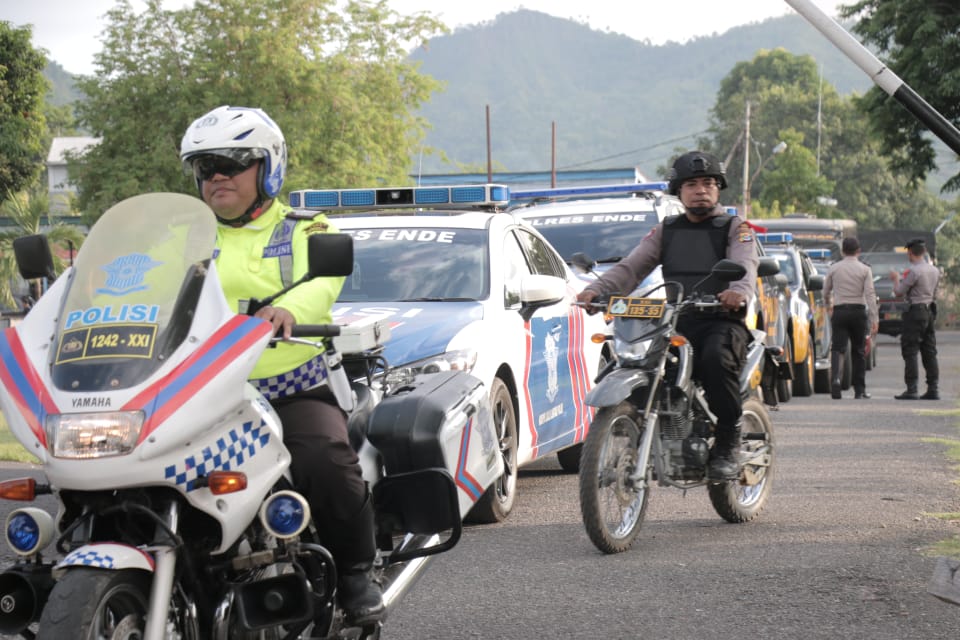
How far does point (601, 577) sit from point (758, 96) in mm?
100314

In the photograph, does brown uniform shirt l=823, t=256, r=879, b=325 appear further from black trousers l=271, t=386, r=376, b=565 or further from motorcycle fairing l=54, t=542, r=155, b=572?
motorcycle fairing l=54, t=542, r=155, b=572

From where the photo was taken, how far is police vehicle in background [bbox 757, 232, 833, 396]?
60.5 ft

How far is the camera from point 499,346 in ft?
27.9

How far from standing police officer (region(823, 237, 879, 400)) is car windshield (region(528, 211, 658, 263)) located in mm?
5694

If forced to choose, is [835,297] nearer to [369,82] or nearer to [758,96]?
[369,82]

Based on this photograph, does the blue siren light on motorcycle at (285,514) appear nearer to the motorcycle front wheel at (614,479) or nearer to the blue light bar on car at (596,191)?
the motorcycle front wheel at (614,479)

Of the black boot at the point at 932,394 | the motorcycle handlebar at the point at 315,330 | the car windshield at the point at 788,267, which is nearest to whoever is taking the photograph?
the motorcycle handlebar at the point at 315,330

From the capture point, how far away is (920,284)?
18.9 m

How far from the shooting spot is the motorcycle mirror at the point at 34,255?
4.12 meters

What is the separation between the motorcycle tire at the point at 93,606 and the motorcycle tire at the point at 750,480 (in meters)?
4.84

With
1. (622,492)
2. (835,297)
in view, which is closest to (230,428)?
(622,492)

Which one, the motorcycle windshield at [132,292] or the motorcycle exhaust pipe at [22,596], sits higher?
the motorcycle windshield at [132,292]

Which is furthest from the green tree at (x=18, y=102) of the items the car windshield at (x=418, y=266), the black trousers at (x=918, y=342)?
the car windshield at (x=418, y=266)

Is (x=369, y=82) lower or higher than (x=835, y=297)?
higher
